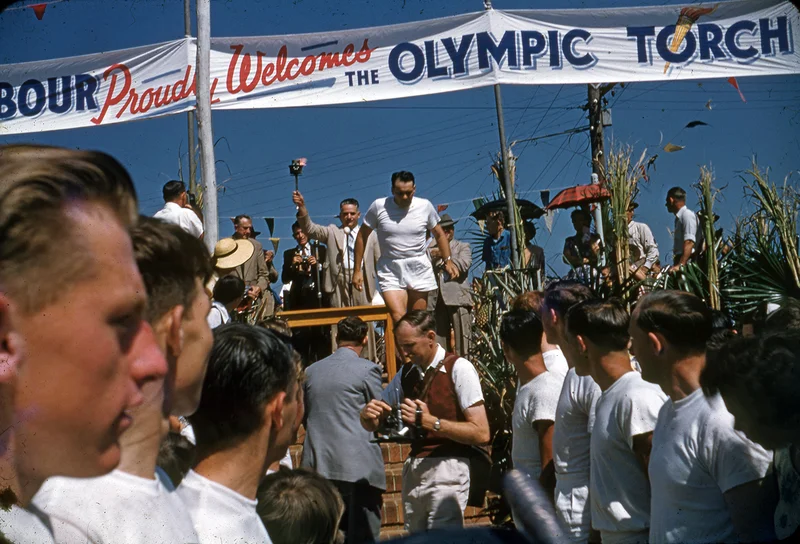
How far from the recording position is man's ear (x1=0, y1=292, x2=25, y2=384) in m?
0.85

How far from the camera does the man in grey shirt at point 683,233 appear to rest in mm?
5395

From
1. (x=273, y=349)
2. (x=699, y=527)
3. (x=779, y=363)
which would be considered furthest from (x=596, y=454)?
(x=273, y=349)

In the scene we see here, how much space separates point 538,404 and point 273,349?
85.0 inches

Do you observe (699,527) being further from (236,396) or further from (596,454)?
(236,396)

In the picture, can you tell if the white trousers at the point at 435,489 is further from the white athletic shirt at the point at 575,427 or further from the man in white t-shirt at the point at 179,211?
the man in white t-shirt at the point at 179,211

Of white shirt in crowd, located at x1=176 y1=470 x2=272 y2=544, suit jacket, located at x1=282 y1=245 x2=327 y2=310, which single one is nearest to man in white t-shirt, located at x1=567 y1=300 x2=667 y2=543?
white shirt in crowd, located at x1=176 y1=470 x2=272 y2=544

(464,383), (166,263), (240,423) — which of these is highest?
(166,263)

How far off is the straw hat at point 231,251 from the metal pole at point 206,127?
0.06 metres

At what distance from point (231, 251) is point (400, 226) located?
4.79 meters

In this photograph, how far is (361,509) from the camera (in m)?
3.74

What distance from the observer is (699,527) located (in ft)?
6.94

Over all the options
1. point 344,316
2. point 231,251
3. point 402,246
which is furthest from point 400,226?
point 231,251

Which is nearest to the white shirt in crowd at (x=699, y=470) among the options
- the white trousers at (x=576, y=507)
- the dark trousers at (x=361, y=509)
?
the white trousers at (x=576, y=507)

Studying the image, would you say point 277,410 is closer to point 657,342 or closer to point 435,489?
point 657,342
